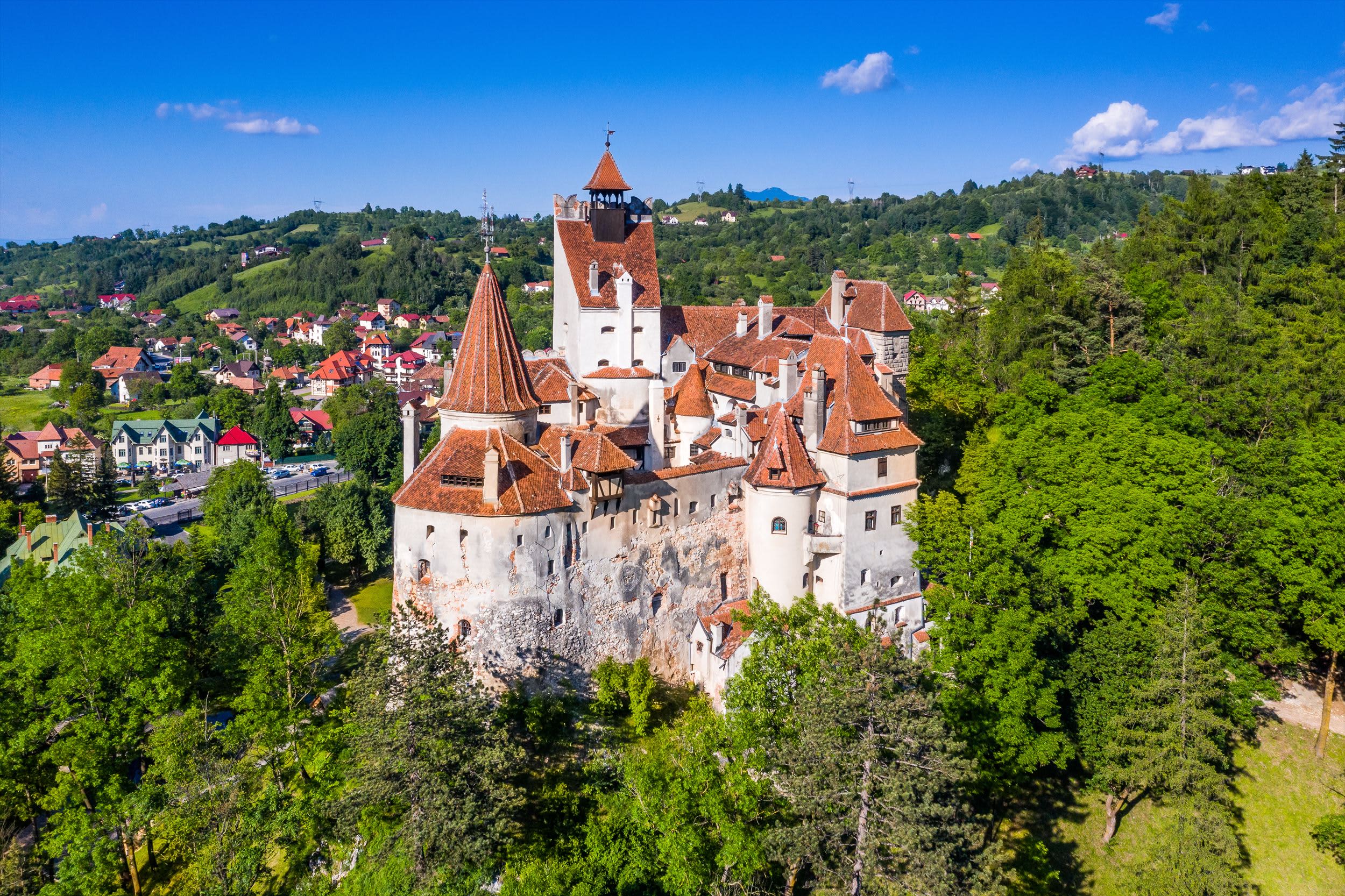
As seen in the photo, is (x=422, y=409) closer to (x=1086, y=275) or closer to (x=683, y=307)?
(x=683, y=307)

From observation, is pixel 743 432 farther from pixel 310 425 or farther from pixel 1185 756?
pixel 310 425

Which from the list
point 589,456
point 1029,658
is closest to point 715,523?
point 589,456

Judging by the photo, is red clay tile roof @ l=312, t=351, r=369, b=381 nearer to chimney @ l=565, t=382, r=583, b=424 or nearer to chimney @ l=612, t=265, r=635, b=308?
chimney @ l=612, t=265, r=635, b=308

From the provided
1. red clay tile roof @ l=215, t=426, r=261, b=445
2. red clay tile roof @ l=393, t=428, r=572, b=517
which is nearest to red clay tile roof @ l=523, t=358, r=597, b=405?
red clay tile roof @ l=393, t=428, r=572, b=517

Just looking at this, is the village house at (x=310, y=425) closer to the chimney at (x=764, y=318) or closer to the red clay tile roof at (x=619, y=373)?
the red clay tile roof at (x=619, y=373)

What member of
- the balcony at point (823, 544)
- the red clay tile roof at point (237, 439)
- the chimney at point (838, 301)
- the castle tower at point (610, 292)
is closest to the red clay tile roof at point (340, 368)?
the red clay tile roof at point (237, 439)

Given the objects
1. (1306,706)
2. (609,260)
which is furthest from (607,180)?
(1306,706)
